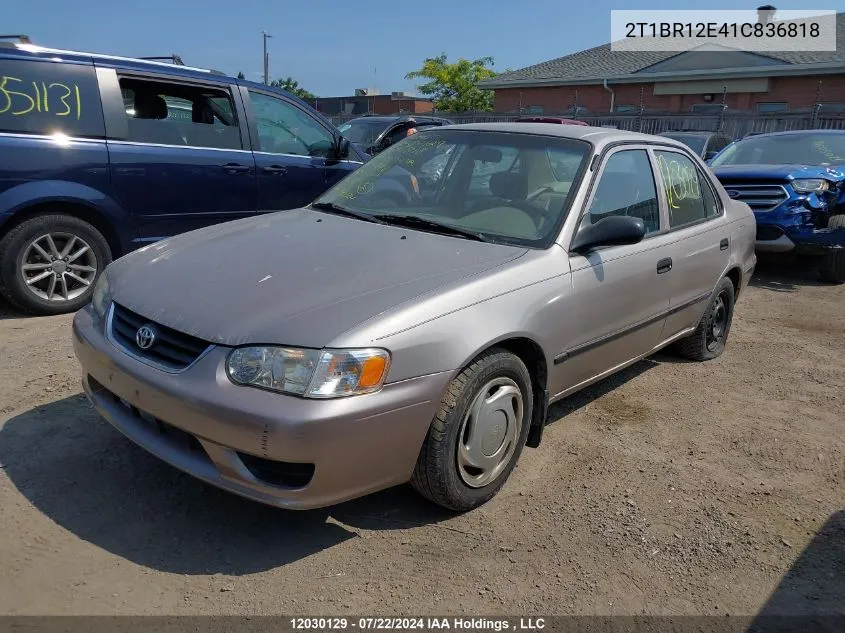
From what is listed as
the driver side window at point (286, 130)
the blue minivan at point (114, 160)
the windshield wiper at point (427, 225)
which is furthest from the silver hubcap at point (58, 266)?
the windshield wiper at point (427, 225)

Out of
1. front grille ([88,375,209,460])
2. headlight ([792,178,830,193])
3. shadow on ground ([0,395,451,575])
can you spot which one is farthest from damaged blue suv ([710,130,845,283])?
front grille ([88,375,209,460])

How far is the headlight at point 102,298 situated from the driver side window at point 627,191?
2278 mm

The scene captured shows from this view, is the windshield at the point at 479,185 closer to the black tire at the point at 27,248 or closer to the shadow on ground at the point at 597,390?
the shadow on ground at the point at 597,390

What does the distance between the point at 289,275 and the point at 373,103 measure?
41221mm

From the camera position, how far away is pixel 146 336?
2.78m

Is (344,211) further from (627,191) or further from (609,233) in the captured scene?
(627,191)

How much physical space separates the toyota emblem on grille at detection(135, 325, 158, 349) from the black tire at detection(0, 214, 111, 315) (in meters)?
2.92

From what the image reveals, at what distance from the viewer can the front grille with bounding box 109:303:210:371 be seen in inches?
104

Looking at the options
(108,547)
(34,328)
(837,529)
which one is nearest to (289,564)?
(108,547)

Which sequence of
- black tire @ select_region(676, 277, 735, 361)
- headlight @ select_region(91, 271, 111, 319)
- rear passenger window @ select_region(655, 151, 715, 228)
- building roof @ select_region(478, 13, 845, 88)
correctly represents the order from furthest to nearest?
building roof @ select_region(478, 13, 845, 88) → black tire @ select_region(676, 277, 735, 361) → rear passenger window @ select_region(655, 151, 715, 228) → headlight @ select_region(91, 271, 111, 319)

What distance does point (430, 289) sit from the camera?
2857 mm

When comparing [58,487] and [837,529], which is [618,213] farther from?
[58,487]

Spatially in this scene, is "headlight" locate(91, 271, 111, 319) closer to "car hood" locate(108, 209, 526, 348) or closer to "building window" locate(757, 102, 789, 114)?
"car hood" locate(108, 209, 526, 348)

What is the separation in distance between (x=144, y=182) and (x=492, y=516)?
4062 mm
